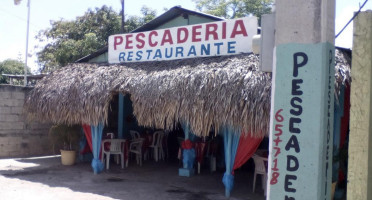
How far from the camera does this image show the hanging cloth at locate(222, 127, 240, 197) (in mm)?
7676

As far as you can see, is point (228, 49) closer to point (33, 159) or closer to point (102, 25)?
point (33, 159)

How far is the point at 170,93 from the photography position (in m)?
8.03

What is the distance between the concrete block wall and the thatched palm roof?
153cm

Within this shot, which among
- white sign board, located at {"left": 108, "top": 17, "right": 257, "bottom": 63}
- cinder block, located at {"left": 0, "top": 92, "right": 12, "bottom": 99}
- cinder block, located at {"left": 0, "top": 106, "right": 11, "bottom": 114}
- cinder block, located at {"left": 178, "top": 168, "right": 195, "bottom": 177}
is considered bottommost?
cinder block, located at {"left": 178, "top": 168, "right": 195, "bottom": 177}

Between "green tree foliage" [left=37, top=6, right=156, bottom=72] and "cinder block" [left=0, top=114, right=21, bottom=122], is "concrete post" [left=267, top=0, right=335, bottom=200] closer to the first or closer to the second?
"cinder block" [left=0, top=114, right=21, bottom=122]

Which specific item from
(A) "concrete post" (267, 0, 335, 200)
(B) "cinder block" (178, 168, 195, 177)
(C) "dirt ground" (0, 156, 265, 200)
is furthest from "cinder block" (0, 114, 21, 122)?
(A) "concrete post" (267, 0, 335, 200)

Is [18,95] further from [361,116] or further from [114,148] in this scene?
[361,116]

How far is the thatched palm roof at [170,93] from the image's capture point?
6969mm

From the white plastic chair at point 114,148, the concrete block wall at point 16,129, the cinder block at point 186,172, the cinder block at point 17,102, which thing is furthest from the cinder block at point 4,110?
the cinder block at point 186,172

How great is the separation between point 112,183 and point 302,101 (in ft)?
19.6

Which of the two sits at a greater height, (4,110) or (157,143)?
(4,110)

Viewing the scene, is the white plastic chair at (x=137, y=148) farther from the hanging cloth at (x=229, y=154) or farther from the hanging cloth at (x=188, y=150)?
the hanging cloth at (x=229, y=154)

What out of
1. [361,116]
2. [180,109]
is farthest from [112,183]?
[361,116]

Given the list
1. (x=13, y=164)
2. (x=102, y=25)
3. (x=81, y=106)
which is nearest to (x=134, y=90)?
(x=81, y=106)
